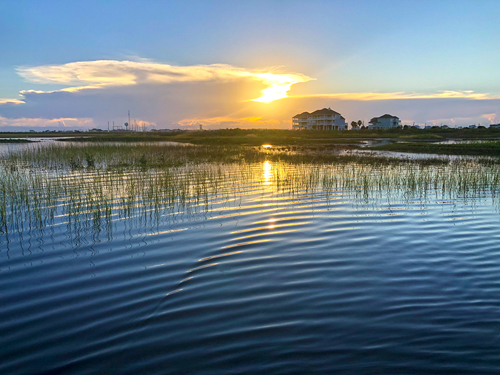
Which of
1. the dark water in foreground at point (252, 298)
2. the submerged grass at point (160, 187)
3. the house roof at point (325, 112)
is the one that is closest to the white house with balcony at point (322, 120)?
the house roof at point (325, 112)

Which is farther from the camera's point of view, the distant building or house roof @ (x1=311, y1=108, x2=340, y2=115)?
the distant building

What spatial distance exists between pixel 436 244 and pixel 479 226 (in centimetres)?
237

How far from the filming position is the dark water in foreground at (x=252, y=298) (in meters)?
3.92

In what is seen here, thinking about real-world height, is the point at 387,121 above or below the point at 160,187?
above

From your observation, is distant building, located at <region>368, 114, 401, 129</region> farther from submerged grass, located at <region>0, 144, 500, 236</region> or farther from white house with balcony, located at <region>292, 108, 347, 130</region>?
submerged grass, located at <region>0, 144, 500, 236</region>

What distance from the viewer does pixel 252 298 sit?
5.24 metres

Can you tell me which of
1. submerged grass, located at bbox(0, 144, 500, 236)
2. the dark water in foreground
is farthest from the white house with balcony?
the dark water in foreground

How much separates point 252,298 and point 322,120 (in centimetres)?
10602

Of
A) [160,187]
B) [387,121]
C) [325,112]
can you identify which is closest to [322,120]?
[325,112]

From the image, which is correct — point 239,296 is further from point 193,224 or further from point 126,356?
point 193,224

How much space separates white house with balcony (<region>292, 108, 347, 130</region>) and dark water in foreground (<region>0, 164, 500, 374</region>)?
9990 centimetres

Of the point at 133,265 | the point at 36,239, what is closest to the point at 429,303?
the point at 133,265

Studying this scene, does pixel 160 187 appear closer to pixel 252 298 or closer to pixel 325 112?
pixel 252 298

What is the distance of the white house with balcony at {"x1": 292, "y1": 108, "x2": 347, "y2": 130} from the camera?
10531 cm
